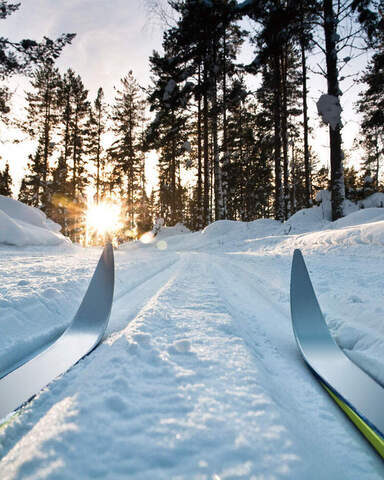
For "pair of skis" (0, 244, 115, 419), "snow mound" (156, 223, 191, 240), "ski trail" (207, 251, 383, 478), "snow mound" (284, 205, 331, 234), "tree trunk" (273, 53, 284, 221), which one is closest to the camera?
"ski trail" (207, 251, 383, 478)

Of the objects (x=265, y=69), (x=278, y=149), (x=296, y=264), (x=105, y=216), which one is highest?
(x=265, y=69)

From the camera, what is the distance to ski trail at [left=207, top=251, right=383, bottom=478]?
0.74 m

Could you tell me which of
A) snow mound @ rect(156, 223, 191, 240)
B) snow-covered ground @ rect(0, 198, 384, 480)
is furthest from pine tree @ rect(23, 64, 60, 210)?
snow-covered ground @ rect(0, 198, 384, 480)

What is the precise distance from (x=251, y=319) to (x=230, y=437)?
4.41 ft

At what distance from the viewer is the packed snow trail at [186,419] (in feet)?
2.01

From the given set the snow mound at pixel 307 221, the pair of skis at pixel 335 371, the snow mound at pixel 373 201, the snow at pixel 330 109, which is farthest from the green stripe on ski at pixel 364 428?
the snow mound at pixel 373 201

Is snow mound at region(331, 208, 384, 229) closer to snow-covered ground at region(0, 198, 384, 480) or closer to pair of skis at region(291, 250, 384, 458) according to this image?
snow-covered ground at region(0, 198, 384, 480)

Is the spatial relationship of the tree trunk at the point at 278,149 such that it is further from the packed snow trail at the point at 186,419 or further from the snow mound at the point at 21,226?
the packed snow trail at the point at 186,419

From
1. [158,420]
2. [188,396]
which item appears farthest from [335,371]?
[158,420]

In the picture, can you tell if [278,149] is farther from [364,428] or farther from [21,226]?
[364,428]

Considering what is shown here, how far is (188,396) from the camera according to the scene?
0.90 meters

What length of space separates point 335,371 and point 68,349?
1.54m

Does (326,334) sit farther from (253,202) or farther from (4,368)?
(253,202)

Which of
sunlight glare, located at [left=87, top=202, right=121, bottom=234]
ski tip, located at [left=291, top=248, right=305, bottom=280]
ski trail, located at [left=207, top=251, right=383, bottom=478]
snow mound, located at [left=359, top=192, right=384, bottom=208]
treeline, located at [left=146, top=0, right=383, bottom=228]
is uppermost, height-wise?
treeline, located at [left=146, top=0, right=383, bottom=228]
